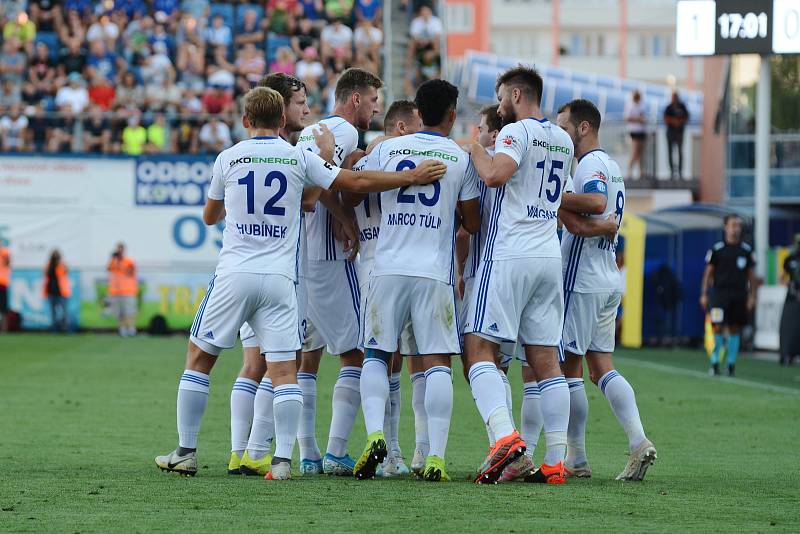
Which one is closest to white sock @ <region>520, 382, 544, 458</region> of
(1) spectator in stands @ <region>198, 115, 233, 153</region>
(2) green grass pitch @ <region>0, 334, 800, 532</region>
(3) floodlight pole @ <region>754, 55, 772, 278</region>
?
(2) green grass pitch @ <region>0, 334, 800, 532</region>

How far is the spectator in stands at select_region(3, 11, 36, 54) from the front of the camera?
34.3 m

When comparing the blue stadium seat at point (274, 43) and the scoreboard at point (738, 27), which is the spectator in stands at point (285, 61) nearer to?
the blue stadium seat at point (274, 43)

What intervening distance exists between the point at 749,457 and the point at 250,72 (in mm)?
23770

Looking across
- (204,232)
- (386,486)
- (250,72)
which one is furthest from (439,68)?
(386,486)

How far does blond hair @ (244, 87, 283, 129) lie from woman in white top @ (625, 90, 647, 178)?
94.8 feet

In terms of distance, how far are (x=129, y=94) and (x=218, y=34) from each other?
8.51 feet

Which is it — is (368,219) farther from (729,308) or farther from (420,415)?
(729,308)

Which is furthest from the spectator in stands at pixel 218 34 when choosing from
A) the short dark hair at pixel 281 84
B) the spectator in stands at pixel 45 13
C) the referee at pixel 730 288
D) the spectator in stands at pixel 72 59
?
the short dark hair at pixel 281 84

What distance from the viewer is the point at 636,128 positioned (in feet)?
121

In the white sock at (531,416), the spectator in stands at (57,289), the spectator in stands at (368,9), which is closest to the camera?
the white sock at (531,416)

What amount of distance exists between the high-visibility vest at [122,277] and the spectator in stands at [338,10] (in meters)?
7.85

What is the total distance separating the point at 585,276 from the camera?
9445mm

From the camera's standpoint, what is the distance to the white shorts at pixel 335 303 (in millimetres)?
9305

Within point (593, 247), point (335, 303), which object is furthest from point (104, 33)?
point (593, 247)
